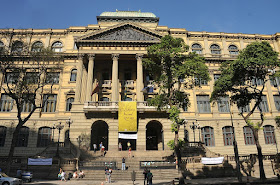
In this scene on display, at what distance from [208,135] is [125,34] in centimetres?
2268

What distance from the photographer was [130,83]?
36.9 meters

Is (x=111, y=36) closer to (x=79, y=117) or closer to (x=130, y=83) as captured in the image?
(x=130, y=83)

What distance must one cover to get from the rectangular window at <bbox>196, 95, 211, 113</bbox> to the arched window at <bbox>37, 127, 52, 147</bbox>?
2653 centimetres

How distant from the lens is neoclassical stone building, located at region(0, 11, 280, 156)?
100 feet

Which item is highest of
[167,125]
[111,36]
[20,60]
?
[111,36]

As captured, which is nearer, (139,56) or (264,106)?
(139,56)

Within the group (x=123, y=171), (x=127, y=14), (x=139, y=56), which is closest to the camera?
(x=123, y=171)

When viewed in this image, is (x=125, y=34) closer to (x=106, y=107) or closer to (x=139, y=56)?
(x=139, y=56)

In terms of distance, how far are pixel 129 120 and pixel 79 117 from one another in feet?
24.3

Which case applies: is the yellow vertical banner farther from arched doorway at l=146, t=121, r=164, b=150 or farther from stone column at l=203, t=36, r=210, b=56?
stone column at l=203, t=36, r=210, b=56

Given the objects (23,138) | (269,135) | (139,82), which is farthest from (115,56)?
(269,135)

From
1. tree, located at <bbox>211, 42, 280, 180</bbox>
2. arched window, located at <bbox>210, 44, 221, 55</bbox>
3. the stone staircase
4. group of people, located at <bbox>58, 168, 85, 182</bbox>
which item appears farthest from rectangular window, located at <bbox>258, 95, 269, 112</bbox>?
group of people, located at <bbox>58, 168, 85, 182</bbox>

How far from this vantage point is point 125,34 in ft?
116

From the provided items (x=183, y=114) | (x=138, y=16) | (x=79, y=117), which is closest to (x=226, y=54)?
(x=183, y=114)
